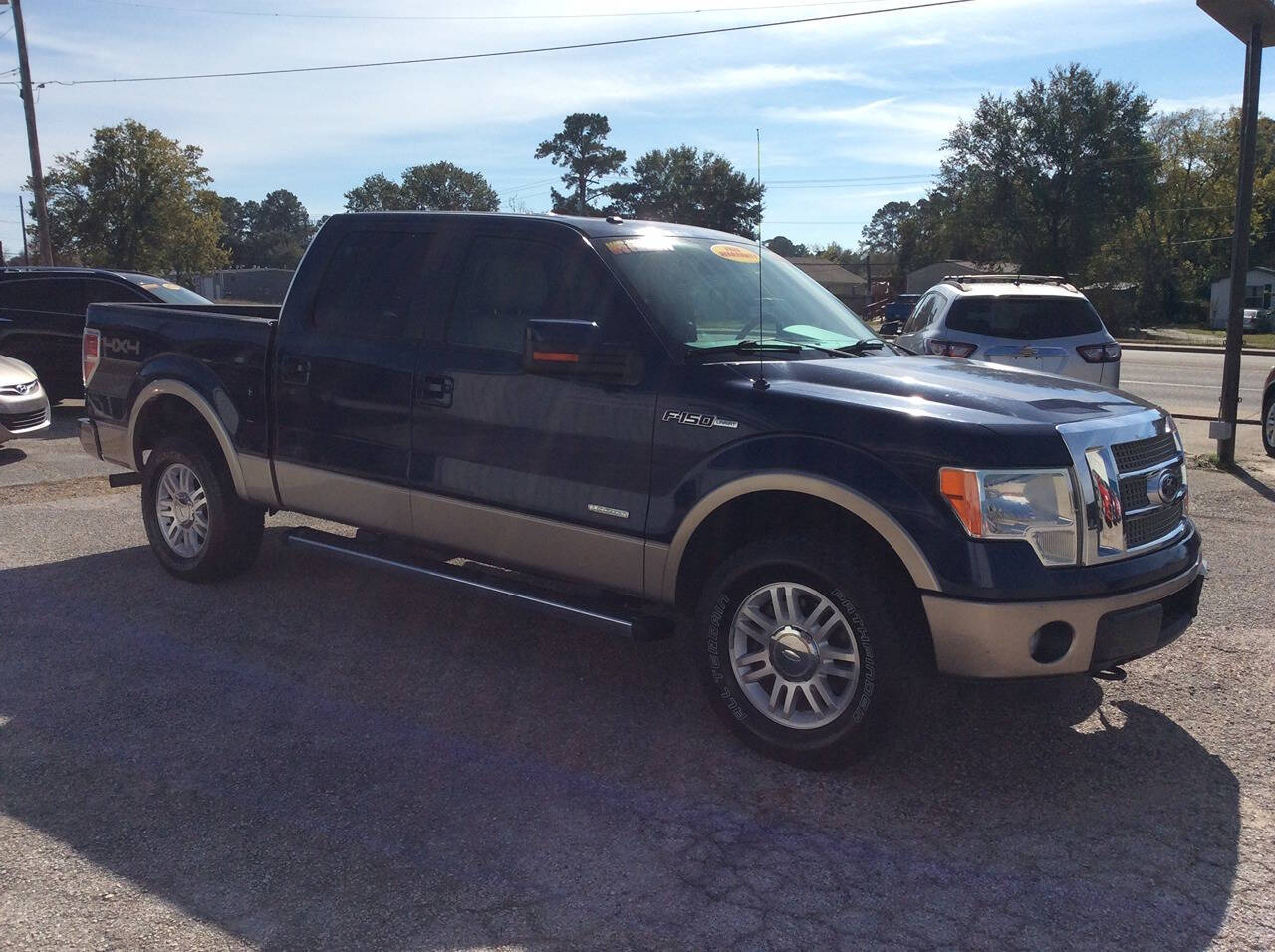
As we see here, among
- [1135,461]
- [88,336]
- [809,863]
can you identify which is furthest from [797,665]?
[88,336]

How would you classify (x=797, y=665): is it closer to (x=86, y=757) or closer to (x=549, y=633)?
(x=549, y=633)

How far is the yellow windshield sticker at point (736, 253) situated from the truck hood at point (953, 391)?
90 centimetres

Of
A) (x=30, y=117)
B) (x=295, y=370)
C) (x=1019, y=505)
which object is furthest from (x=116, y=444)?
(x=30, y=117)

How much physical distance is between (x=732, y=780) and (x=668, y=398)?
144 centimetres

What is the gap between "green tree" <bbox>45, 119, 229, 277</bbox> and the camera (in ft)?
148

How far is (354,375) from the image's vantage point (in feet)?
17.7

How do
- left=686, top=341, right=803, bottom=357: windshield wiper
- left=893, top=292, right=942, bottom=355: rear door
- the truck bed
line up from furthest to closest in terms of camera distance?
left=893, top=292, right=942, bottom=355: rear door
the truck bed
left=686, top=341, right=803, bottom=357: windshield wiper

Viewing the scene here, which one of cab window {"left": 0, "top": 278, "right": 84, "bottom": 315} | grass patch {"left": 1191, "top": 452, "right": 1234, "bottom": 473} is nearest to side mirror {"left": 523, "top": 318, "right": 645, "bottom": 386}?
grass patch {"left": 1191, "top": 452, "right": 1234, "bottom": 473}

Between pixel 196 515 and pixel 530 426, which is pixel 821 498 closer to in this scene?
pixel 530 426

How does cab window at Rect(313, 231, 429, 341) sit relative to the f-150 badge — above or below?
above

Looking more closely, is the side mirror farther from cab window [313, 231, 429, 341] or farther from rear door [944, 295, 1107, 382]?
rear door [944, 295, 1107, 382]

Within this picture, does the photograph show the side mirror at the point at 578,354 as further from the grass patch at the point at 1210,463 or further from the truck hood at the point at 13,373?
the truck hood at the point at 13,373

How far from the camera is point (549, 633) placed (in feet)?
18.8

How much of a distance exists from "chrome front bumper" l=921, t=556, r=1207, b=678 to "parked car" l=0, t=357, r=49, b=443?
9703mm
